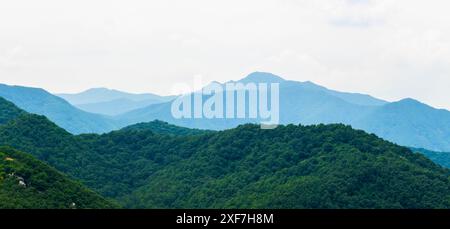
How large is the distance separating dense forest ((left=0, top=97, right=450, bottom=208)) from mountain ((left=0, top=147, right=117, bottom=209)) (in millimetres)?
10983

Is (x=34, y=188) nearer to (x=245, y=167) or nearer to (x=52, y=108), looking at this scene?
(x=245, y=167)

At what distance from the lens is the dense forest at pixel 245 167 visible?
127 feet

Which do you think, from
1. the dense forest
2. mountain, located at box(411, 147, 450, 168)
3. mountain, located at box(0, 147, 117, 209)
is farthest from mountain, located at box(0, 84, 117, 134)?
mountain, located at box(0, 147, 117, 209)

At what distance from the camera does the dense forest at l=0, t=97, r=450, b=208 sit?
1521 inches

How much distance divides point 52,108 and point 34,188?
153 meters

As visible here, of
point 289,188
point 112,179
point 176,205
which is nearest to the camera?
point 289,188

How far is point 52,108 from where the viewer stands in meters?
178

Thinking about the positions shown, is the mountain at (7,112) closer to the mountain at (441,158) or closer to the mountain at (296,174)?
the mountain at (296,174)

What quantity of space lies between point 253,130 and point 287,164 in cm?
678

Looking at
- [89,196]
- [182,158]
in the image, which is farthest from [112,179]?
[89,196]

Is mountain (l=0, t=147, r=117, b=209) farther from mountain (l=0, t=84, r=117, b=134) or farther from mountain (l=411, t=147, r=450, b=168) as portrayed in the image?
mountain (l=0, t=84, r=117, b=134)
